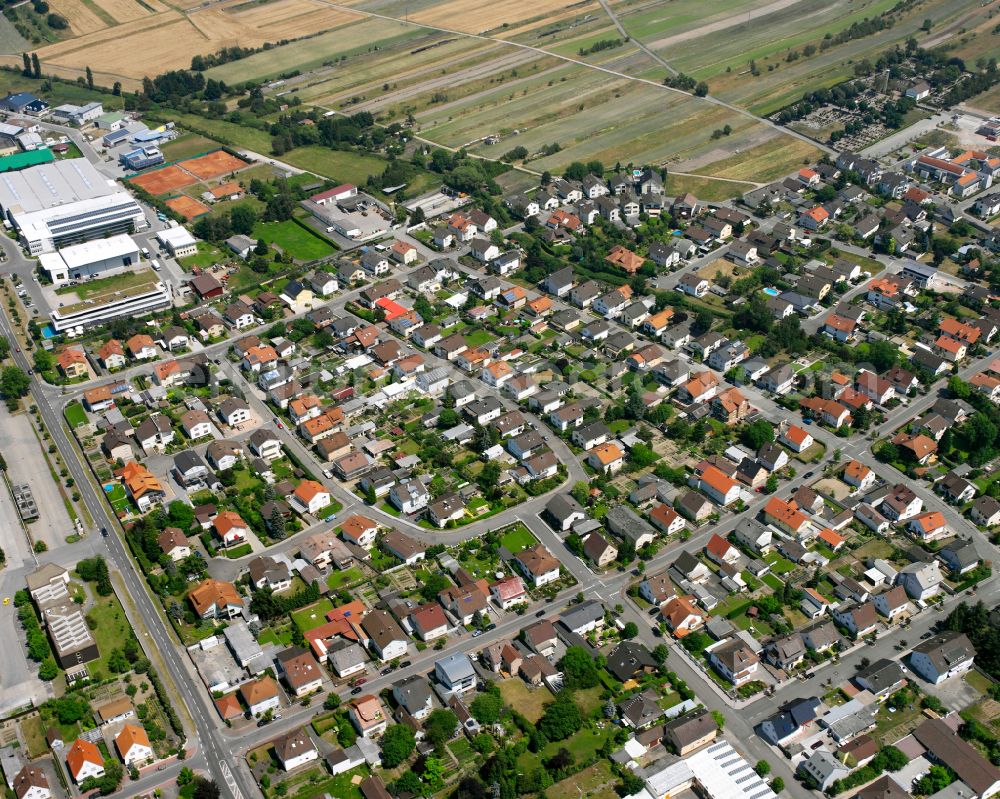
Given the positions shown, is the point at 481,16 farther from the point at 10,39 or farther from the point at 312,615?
the point at 312,615

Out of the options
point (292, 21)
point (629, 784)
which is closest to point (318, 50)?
point (292, 21)

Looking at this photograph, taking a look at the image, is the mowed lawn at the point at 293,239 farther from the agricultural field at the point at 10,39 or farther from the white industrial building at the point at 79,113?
the agricultural field at the point at 10,39

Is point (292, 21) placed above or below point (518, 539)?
above

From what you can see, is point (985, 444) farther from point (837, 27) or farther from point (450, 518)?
point (837, 27)

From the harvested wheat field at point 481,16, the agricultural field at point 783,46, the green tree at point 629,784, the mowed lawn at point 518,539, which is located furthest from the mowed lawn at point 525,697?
the harvested wheat field at point 481,16

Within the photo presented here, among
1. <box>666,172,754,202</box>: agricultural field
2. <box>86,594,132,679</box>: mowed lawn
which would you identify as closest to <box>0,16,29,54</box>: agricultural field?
<box>666,172,754,202</box>: agricultural field

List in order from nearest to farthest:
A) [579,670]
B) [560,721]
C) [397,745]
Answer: [397,745]
[560,721]
[579,670]

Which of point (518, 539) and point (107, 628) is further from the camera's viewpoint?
point (518, 539)
